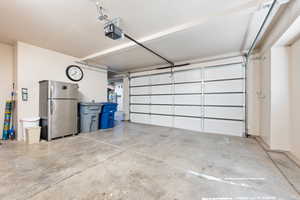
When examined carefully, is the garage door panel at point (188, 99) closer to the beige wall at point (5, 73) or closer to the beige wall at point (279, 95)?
the beige wall at point (279, 95)

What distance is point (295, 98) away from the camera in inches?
93.7

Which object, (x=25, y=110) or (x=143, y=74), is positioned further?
(x=143, y=74)

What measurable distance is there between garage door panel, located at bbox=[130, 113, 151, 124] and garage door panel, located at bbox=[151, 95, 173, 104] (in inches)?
35.7

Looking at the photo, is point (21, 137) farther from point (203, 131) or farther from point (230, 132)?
point (230, 132)

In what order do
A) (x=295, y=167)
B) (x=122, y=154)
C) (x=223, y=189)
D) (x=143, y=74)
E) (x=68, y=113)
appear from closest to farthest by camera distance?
1. (x=223, y=189)
2. (x=295, y=167)
3. (x=122, y=154)
4. (x=68, y=113)
5. (x=143, y=74)

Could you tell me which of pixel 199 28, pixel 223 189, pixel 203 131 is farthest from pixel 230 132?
pixel 199 28

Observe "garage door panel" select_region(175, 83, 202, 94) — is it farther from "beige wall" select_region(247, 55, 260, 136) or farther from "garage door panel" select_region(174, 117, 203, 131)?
"beige wall" select_region(247, 55, 260, 136)

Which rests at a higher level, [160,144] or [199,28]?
[199,28]

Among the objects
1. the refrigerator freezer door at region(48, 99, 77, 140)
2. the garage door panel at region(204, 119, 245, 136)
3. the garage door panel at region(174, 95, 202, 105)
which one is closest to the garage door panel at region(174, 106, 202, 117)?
the garage door panel at region(174, 95, 202, 105)

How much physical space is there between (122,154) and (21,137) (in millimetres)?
3235

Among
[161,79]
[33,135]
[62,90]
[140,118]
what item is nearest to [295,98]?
[161,79]

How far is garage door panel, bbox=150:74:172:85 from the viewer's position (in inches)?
218

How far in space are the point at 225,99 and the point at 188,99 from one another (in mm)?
1317

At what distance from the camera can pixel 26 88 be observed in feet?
11.6
